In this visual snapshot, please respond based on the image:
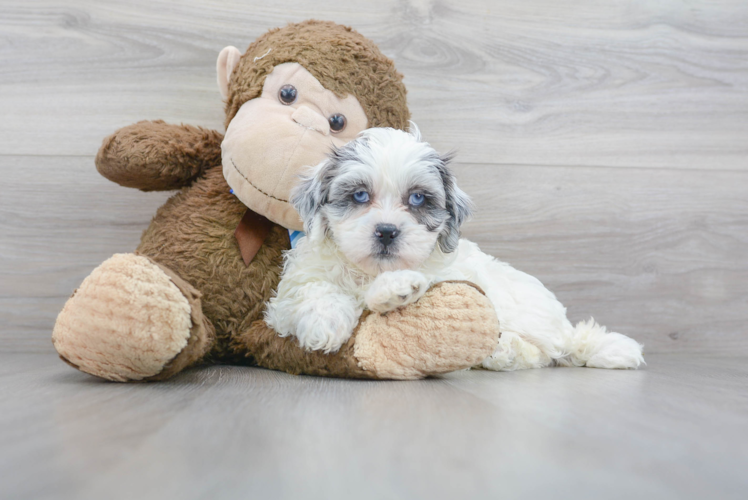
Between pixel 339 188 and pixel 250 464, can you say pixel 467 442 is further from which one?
pixel 339 188

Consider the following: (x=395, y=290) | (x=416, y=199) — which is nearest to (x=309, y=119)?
(x=416, y=199)

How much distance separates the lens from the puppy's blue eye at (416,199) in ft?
3.58

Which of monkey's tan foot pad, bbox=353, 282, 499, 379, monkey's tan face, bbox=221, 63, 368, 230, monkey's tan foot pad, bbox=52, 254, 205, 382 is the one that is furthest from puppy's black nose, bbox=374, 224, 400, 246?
monkey's tan foot pad, bbox=52, 254, 205, 382

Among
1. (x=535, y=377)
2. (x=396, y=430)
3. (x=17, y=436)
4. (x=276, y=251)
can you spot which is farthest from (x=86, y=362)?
(x=535, y=377)

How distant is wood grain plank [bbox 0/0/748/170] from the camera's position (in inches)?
61.5

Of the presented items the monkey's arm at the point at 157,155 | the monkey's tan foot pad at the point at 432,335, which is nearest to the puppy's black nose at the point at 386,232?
the monkey's tan foot pad at the point at 432,335

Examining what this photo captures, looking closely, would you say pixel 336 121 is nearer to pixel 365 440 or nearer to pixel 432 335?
pixel 432 335

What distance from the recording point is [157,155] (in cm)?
126

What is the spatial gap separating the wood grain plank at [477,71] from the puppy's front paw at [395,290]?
78cm

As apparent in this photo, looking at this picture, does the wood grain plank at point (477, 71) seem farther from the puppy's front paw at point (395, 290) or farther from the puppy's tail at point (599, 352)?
the puppy's front paw at point (395, 290)

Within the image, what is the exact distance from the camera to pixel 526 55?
169cm

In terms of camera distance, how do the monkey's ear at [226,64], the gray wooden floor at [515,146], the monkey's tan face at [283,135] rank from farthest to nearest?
the gray wooden floor at [515,146]
the monkey's ear at [226,64]
the monkey's tan face at [283,135]

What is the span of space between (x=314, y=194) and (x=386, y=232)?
0.18 meters

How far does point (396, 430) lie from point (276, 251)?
0.71m
